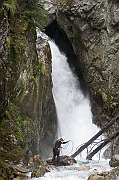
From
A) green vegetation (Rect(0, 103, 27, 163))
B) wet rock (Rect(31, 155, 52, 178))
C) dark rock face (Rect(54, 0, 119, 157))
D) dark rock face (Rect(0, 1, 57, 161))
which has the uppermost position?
dark rock face (Rect(54, 0, 119, 157))

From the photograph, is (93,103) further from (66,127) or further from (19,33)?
(19,33)

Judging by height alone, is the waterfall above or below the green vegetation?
above

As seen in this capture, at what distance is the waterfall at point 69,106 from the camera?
19.4 m

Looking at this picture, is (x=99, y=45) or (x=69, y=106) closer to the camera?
(x=99, y=45)

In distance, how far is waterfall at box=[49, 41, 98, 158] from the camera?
63.5 feet

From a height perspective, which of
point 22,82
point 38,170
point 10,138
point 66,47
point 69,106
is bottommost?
point 38,170

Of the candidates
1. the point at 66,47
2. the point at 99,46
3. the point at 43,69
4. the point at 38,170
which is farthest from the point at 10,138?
the point at 66,47

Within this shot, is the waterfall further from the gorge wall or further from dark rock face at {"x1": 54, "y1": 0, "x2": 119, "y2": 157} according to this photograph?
dark rock face at {"x1": 54, "y1": 0, "x2": 119, "y2": 157}

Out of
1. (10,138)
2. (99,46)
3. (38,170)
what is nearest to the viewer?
(38,170)

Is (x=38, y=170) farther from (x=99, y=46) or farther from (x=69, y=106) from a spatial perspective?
(x=99, y=46)

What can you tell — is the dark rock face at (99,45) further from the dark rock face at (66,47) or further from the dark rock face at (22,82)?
the dark rock face at (22,82)

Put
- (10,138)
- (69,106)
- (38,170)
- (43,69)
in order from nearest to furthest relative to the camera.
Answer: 1. (38,170)
2. (10,138)
3. (43,69)
4. (69,106)

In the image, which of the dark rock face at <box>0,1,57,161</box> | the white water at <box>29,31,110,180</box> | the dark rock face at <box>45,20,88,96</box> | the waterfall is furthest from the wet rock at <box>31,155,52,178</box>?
the dark rock face at <box>45,20,88,96</box>

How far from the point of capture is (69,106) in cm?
2172
